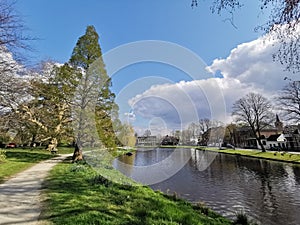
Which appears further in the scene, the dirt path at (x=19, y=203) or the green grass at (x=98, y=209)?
the green grass at (x=98, y=209)

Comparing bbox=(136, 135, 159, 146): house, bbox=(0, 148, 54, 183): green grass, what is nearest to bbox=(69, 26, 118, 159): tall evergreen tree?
bbox=(0, 148, 54, 183): green grass

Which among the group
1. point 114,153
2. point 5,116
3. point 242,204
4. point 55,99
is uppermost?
point 55,99

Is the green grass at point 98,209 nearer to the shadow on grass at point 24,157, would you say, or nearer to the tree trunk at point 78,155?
the tree trunk at point 78,155

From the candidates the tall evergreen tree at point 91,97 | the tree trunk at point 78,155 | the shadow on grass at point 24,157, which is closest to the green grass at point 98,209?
the tall evergreen tree at point 91,97

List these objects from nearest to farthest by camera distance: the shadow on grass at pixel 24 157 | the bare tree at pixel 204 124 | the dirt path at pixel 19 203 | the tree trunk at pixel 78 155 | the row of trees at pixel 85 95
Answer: the dirt path at pixel 19 203 → the row of trees at pixel 85 95 → the shadow on grass at pixel 24 157 → the tree trunk at pixel 78 155 → the bare tree at pixel 204 124

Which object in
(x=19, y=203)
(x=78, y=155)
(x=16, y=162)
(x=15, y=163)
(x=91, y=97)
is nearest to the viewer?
(x=19, y=203)

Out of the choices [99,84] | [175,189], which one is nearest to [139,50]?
[99,84]

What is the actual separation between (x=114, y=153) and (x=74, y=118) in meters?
4.19

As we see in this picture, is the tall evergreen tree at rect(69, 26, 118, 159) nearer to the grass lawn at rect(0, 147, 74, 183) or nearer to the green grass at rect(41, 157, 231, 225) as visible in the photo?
the grass lawn at rect(0, 147, 74, 183)

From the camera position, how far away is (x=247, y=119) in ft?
136

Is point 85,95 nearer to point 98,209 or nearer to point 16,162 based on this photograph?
point 16,162

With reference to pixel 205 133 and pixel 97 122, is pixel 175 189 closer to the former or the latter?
pixel 97 122

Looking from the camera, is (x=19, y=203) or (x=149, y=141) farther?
(x=149, y=141)

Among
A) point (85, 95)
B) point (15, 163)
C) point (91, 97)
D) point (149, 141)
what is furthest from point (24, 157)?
point (149, 141)
